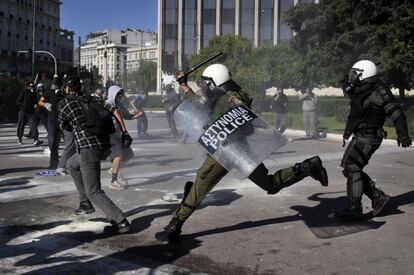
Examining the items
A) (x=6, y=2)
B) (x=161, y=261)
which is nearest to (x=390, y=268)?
(x=161, y=261)

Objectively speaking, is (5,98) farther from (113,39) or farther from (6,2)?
(113,39)

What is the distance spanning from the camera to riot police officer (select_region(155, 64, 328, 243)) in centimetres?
479

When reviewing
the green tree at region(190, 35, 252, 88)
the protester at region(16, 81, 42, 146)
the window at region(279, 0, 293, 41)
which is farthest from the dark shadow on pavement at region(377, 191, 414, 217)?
the window at region(279, 0, 293, 41)

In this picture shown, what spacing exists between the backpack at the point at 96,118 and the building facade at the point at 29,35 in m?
85.4

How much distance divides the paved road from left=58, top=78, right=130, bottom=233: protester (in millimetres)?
251

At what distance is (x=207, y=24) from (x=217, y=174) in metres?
63.7

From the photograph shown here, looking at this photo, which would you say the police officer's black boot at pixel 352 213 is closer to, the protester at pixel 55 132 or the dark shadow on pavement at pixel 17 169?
the protester at pixel 55 132

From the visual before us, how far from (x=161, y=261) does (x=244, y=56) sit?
139 feet

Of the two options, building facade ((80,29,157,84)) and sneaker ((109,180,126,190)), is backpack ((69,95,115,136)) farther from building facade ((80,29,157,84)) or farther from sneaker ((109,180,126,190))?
building facade ((80,29,157,84))

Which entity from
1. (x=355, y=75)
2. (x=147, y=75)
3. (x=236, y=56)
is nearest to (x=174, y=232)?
(x=355, y=75)

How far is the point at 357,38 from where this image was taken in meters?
24.1

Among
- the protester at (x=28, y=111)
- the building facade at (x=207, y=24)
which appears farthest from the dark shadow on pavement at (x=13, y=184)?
the building facade at (x=207, y=24)

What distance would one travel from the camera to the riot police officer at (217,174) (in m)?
4.79

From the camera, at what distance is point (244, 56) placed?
4600cm
